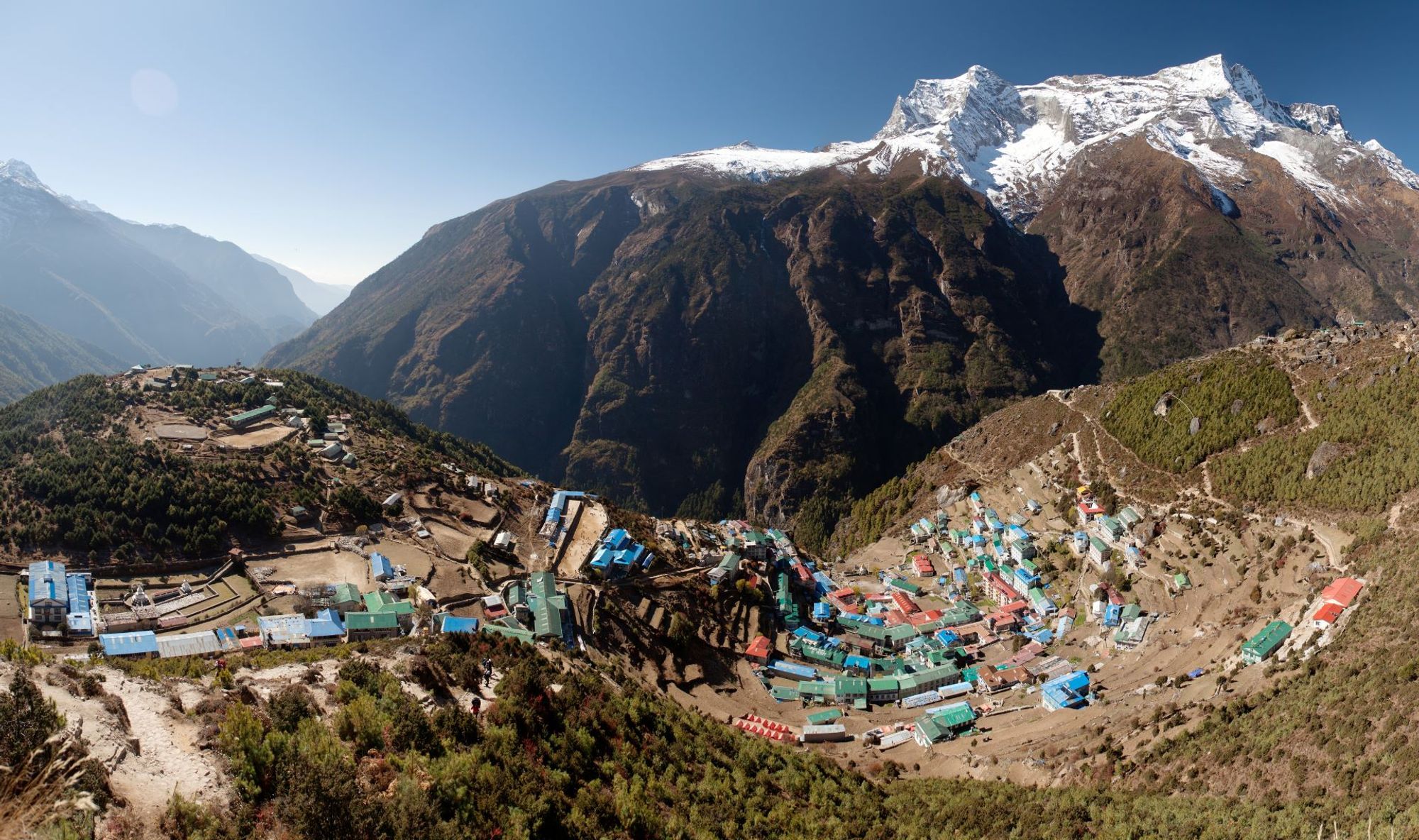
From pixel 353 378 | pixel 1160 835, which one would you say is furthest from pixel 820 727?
pixel 353 378

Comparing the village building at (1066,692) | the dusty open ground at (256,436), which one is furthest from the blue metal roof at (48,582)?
the village building at (1066,692)

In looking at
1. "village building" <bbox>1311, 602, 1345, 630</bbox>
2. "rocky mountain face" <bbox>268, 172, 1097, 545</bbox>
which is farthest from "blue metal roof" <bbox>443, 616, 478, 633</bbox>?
"rocky mountain face" <bbox>268, 172, 1097, 545</bbox>

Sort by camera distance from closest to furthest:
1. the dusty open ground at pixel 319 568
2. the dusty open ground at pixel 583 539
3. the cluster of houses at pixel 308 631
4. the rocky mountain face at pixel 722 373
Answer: the cluster of houses at pixel 308 631
the dusty open ground at pixel 319 568
the dusty open ground at pixel 583 539
the rocky mountain face at pixel 722 373

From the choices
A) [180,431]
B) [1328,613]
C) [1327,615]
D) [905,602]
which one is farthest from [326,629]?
[1328,613]

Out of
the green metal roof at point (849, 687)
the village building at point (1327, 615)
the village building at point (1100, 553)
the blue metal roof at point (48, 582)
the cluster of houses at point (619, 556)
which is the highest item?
the village building at point (1327, 615)

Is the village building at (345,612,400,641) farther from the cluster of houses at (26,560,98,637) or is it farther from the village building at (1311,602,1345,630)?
the village building at (1311,602,1345,630)

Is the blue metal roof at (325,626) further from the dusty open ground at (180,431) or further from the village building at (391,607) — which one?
the dusty open ground at (180,431)

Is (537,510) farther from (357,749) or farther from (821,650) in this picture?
(357,749)
